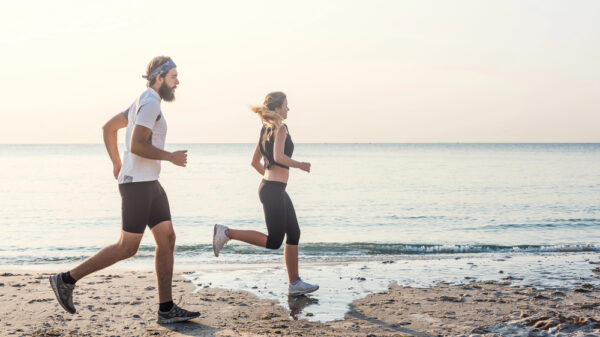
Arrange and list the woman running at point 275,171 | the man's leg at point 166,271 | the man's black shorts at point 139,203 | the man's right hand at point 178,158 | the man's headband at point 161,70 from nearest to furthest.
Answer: the man's right hand at point 178,158, the man's black shorts at point 139,203, the man's headband at point 161,70, the man's leg at point 166,271, the woman running at point 275,171

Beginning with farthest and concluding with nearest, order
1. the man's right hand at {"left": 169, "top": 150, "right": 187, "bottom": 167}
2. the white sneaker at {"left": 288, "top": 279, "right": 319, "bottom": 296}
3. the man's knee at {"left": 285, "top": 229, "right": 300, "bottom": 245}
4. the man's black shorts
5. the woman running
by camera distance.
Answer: the white sneaker at {"left": 288, "top": 279, "right": 319, "bottom": 296} < the man's knee at {"left": 285, "top": 229, "right": 300, "bottom": 245} < the woman running < the man's black shorts < the man's right hand at {"left": 169, "top": 150, "right": 187, "bottom": 167}

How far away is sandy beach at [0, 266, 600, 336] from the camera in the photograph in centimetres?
471

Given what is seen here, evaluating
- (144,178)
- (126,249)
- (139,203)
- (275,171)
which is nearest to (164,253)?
(126,249)

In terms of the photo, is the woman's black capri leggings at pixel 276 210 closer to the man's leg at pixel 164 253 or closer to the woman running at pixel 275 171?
the woman running at pixel 275 171

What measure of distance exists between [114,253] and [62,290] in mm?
553

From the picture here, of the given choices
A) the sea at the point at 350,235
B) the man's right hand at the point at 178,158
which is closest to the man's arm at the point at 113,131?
the man's right hand at the point at 178,158

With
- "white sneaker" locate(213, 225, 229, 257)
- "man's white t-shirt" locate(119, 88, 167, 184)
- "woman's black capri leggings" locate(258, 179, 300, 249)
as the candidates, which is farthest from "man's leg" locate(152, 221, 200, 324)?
"woman's black capri leggings" locate(258, 179, 300, 249)

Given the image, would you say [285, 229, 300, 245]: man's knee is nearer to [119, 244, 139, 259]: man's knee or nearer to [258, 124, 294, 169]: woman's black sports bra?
[258, 124, 294, 169]: woman's black sports bra

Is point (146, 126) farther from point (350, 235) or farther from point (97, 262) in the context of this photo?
point (350, 235)

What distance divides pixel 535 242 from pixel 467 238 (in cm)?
138

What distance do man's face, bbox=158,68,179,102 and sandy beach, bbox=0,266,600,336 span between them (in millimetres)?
1871

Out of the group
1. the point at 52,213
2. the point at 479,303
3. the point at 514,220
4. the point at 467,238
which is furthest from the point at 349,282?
the point at 52,213

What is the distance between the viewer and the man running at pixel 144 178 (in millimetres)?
4363

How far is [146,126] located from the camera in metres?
4.35
